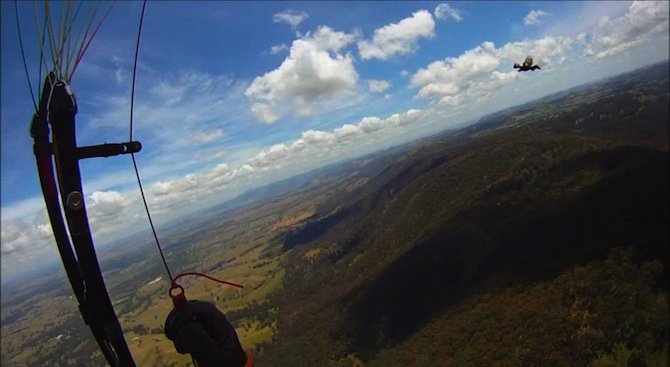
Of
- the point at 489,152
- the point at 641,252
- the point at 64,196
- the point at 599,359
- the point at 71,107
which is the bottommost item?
the point at 599,359

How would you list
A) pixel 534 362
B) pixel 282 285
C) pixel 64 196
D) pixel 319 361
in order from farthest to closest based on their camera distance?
pixel 282 285 < pixel 319 361 < pixel 534 362 < pixel 64 196

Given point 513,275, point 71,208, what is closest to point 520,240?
point 513,275

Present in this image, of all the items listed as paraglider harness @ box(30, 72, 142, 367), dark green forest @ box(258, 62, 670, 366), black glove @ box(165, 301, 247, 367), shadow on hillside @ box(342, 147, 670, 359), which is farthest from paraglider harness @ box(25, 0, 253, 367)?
shadow on hillside @ box(342, 147, 670, 359)

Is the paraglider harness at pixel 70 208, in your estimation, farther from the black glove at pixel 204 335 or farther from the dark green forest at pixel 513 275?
the dark green forest at pixel 513 275

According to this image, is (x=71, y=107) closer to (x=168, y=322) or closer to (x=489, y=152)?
(x=168, y=322)

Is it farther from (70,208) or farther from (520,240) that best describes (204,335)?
(520,240)

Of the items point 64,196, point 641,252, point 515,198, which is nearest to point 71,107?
point 64,196
